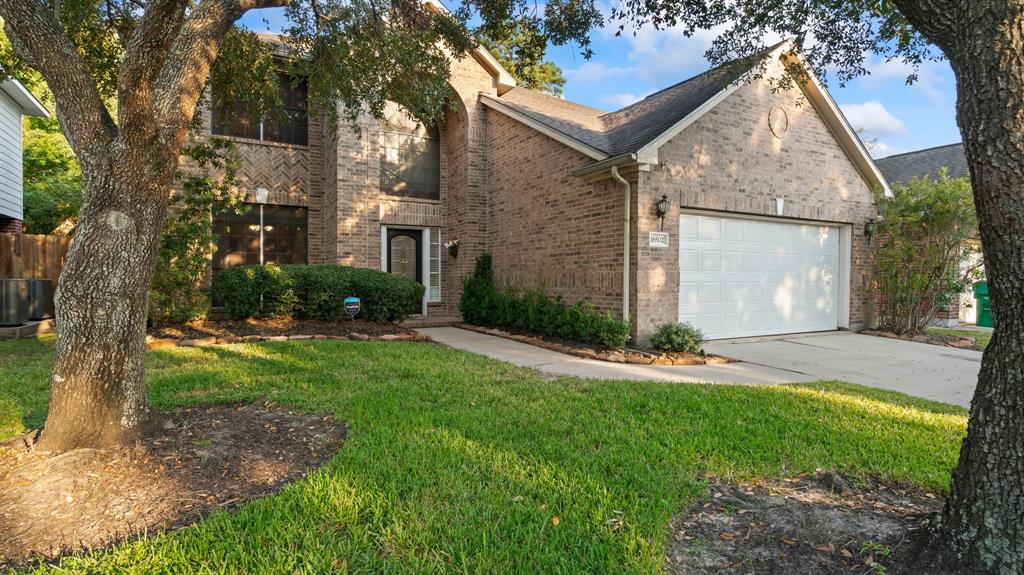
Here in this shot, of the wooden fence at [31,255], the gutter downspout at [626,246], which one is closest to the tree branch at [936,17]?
the gutter downspout at [626,246]

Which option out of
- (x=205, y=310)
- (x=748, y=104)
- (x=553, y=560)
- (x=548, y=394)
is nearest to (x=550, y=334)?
(x=548, y=394)

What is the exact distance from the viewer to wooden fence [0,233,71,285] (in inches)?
383

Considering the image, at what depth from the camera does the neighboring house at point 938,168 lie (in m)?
14.1

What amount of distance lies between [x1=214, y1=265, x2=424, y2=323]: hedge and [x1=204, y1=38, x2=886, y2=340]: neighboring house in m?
1.62

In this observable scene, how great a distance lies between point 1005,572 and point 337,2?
8.33 m

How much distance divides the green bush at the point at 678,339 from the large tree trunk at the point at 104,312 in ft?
21.7

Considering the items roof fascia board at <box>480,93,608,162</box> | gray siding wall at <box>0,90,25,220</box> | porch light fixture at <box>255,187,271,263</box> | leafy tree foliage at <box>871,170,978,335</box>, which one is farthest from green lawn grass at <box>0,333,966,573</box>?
gray siding wall at <box>0,90,25,220</box>

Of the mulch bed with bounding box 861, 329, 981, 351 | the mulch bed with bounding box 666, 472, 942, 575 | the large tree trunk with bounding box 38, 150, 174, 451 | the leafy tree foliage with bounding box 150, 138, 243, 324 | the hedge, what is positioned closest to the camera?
the mulch bed with bounding box 666, 472, 942, 575

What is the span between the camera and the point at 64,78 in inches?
135

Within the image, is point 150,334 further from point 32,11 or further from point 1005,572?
point 1005,572

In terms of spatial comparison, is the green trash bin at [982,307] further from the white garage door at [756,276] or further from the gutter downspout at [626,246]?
the gutter downspout at [626,246]

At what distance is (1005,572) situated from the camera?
6.41ft

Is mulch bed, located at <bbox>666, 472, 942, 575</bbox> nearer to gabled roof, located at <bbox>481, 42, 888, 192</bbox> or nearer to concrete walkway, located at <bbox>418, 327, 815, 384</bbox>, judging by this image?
concrete walkway, located at <bbox>418, 327, 815, 384</bbox>

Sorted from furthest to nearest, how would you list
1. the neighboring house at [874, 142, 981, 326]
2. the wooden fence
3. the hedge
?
1. the neighboring house at [874, 142, 981, 326]
2. the hedge
3. the wooden fence
